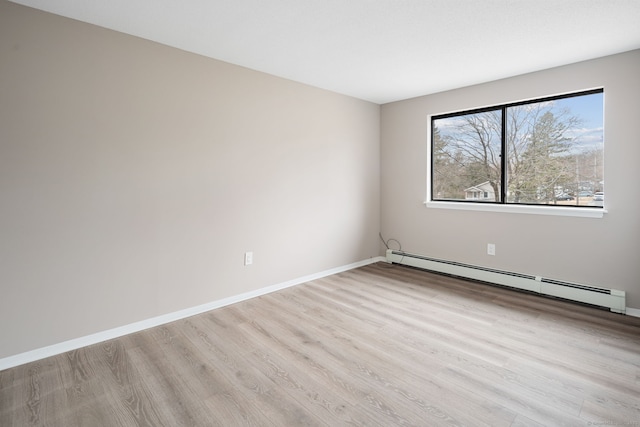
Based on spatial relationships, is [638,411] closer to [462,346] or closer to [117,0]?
[462,346]

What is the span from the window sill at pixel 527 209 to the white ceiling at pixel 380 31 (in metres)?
1.38

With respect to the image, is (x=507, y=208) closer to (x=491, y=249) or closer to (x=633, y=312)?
(x=491, y=249)

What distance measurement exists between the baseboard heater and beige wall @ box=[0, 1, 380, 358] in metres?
1.56

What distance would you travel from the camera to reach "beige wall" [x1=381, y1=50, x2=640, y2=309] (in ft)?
9.39

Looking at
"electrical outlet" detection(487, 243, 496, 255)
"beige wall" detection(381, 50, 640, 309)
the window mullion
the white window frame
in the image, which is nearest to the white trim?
"beige wall" detection(381, 50, 640, 309)

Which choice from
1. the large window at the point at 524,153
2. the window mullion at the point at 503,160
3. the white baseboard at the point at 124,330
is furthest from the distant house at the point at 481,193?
the white baseboard at the point at 124,330

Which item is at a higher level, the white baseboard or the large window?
the large window

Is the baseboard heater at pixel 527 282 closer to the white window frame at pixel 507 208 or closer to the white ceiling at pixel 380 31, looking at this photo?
the white window frame at pixel 507 208

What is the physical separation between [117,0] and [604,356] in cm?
392

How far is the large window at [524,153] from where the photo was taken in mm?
3164

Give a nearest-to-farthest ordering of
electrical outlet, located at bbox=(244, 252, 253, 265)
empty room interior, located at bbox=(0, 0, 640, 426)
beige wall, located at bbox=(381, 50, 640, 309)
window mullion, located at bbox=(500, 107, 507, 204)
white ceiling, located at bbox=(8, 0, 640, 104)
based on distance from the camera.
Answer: empty room interior, located at bbox=(0, 0, 640, 426)
white ceiling, located at bbox=(8, 0, 640, 104)
beige wall, located at bbox=(381, 50, 640, 309)
electrical outlet, located at bbox=(244, 252, 253, 265)
window mullion, located at bbox=(500, 107, 507, 204)

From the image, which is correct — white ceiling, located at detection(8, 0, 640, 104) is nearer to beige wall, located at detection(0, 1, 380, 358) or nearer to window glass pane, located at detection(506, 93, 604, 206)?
beige wall, located at detection(0, 1, 380, 358)

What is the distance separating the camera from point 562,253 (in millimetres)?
3246

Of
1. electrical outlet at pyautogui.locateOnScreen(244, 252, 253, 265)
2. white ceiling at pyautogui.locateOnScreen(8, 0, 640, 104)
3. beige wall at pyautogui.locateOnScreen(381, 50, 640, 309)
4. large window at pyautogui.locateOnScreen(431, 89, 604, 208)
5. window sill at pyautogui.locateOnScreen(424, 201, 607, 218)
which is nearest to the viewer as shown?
white ceiling at pyautogui.locateOnScreen(8, 0, 640, 104)
